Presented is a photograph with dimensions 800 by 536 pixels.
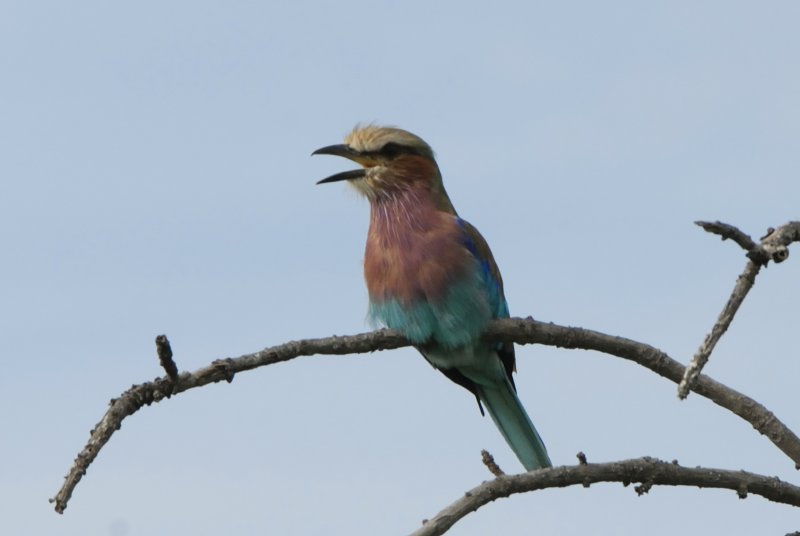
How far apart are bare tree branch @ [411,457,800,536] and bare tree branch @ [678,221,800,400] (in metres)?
0.69

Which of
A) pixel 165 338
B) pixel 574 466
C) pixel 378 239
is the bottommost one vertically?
pixel 574 466

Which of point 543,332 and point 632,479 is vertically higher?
point 543,332

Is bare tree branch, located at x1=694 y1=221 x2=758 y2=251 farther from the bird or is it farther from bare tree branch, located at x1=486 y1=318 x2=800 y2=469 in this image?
the bird

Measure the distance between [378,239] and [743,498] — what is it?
3160mm

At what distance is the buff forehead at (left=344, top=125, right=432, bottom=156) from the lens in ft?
26.5

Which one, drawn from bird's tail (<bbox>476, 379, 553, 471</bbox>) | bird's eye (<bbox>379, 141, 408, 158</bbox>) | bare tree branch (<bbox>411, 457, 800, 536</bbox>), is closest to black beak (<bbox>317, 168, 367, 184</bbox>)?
bird's eye (<bbox>379, 141, 408, 158</bbox>)

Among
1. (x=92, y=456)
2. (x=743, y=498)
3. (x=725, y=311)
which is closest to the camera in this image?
(x=725, y=311)

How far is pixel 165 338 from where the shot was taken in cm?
495

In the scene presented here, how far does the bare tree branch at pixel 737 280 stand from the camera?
4.45 metres

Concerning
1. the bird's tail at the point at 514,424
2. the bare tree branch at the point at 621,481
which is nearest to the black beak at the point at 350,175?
the bird's tail at the point at 514,424

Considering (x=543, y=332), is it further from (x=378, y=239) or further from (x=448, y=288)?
(x=378, y=239)

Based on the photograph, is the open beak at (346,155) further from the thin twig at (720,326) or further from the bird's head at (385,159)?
the thin twig at (720,326)

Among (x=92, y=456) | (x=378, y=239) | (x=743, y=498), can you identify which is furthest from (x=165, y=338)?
(x=378, y=239)

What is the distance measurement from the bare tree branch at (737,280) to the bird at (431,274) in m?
3.03
